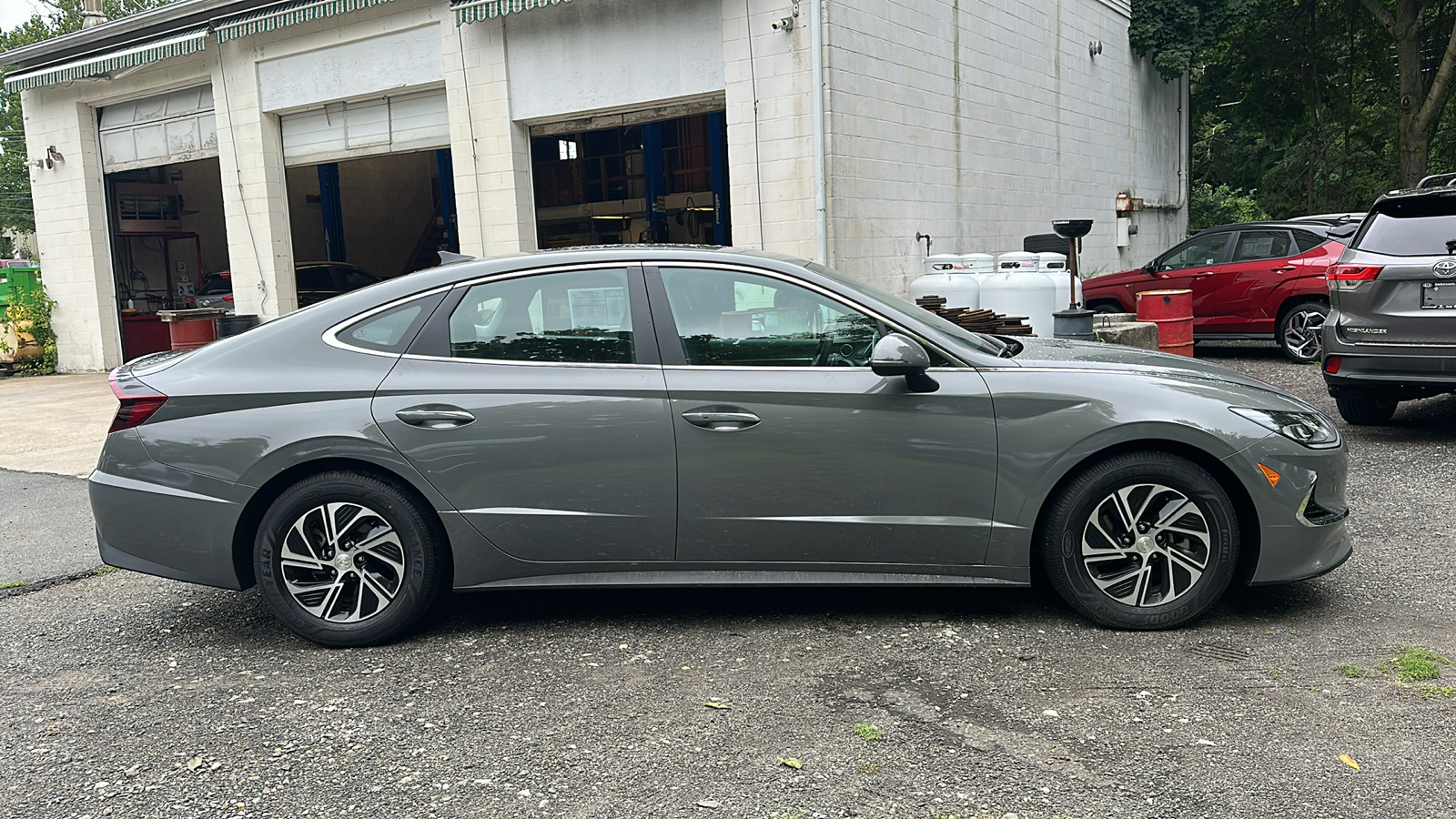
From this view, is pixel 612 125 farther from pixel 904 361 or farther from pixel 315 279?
pixel 904 361

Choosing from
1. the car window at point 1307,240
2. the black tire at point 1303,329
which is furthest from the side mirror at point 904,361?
the car window at point 1307,240

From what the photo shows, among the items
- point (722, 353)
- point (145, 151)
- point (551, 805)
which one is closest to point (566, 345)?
point (722, 353)

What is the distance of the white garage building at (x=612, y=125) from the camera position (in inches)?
441

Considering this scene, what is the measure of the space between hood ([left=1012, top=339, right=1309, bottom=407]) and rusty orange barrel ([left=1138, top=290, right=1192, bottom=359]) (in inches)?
259

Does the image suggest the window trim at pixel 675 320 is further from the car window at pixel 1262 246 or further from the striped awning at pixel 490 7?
the car window at pixel 1262 246

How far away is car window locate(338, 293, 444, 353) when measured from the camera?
175 inches

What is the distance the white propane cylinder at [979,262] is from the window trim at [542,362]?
7950 millimetres

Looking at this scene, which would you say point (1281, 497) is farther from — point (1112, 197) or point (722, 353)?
point (1112, 197)

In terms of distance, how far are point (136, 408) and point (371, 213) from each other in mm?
20668

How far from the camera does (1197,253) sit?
540 inches

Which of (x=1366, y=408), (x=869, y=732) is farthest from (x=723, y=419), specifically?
(x=1366, y=408)

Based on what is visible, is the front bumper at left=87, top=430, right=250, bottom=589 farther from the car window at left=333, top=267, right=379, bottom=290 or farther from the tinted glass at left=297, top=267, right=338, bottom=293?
the car window at left=333, top=267, right=379, bottom=290

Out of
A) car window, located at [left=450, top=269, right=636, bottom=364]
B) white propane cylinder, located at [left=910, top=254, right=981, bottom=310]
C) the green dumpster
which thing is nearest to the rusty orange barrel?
white propane cylinder, located at [left=910, top=254, right=981, bottom=310]

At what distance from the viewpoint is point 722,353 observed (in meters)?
4.35
